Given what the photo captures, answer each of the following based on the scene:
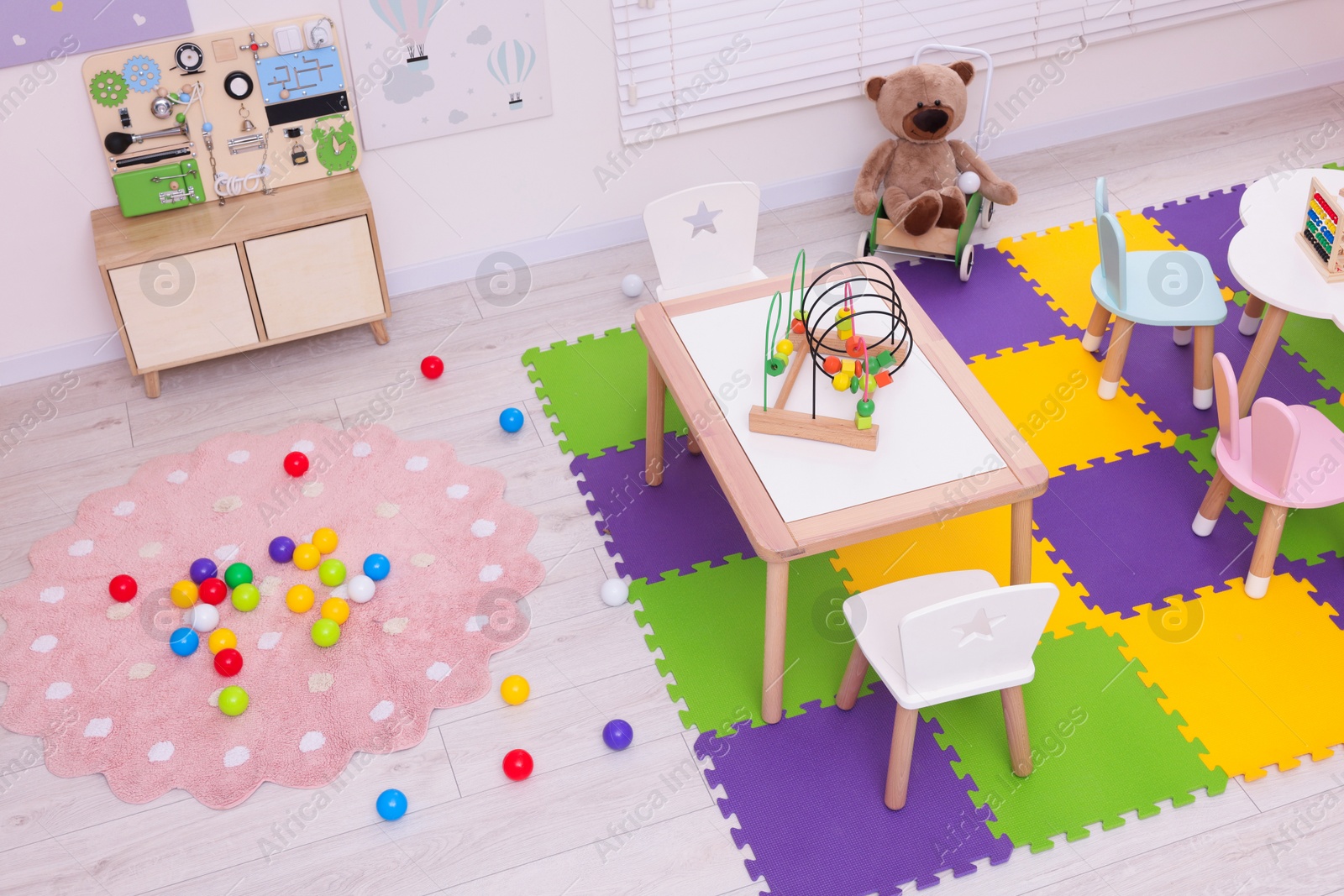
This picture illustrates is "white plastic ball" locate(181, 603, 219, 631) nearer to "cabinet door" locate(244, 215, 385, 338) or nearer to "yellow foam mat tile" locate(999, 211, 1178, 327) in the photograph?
"cabinet door" locate(244, 215, 385, 338)

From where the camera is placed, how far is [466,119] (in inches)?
159

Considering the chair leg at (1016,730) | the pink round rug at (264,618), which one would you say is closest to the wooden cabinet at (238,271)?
the pink round rug at (264,618)

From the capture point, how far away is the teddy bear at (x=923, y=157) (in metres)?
4.24

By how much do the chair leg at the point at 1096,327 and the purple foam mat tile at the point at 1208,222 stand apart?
0.61 metres

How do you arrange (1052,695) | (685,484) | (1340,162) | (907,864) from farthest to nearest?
(1340,162), (685,484), (1052,695), (907,864)

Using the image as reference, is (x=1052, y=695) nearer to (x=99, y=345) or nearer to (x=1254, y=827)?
(x=1254, y=827)

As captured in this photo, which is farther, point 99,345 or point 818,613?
point 99,345

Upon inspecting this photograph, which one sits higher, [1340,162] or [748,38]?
[748,38]

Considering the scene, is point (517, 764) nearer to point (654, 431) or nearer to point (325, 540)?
point (325, 540)

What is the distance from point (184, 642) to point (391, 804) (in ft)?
2.49

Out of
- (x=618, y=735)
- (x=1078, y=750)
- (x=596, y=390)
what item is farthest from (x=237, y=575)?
(x=1078, y=750)

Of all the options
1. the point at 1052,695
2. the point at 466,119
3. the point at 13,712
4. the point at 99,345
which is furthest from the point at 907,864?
the point at 99,345

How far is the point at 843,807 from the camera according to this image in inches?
112

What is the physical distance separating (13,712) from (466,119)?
219cm
